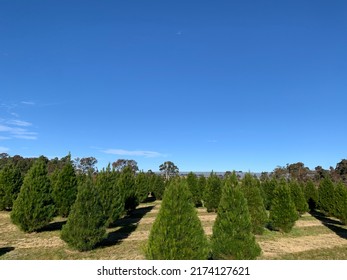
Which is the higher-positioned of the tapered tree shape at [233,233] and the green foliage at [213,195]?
the green foliage at [213,195]

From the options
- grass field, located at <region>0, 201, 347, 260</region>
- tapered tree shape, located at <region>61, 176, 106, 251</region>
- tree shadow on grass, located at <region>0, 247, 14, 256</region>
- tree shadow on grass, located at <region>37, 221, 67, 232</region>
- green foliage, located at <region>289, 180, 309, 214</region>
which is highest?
green foliage, located at <region>289, 180, 309, 214</region>

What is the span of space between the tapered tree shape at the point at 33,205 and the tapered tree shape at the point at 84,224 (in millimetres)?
4745

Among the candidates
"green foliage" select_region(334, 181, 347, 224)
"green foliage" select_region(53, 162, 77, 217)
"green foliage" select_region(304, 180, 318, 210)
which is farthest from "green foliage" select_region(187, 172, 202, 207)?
"green foliage" select_region(53, 162, 77, 217)

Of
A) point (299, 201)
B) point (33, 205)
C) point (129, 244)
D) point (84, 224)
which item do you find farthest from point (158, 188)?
point (84, 224)

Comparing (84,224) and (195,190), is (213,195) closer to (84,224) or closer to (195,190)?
(195,190)

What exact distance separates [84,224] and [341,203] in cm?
2129

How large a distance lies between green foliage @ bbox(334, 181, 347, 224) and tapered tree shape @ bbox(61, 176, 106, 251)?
19.8m

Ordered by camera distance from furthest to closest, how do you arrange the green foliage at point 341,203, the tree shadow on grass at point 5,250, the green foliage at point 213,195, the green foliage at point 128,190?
the green foliage at point 213,195 < the green foliage at point 128,190 < the green foliage at point 341,203 < the tree shadow on grass at point 5,250

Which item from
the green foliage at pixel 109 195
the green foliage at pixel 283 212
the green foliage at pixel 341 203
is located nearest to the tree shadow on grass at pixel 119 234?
the green foliage at pixel 109 195

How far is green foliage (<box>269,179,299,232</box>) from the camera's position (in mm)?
18266

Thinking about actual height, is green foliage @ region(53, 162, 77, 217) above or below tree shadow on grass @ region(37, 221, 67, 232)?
above

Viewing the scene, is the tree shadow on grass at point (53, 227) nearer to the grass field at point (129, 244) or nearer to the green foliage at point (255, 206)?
the grass field at point (129, 244)

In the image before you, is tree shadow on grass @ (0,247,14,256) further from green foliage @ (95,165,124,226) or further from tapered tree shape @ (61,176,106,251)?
green foliage @ (95,165,124,226)

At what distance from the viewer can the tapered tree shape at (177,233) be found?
25.9 ft
